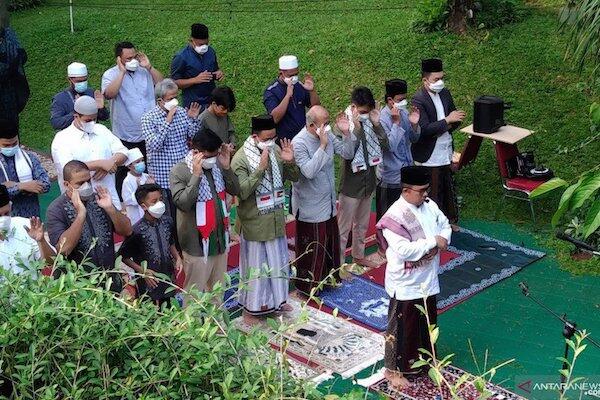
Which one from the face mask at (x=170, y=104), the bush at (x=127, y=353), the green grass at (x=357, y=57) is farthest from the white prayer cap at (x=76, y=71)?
the bush at (x=127, y=353)

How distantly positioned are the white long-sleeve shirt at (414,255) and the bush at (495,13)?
648 centimetres

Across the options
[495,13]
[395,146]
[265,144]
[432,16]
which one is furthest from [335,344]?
[495,13]

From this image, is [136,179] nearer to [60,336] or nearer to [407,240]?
[407,240]

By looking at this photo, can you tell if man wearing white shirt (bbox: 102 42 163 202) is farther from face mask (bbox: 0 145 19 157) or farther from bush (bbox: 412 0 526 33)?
bush (bbox: 412 0 526 33)

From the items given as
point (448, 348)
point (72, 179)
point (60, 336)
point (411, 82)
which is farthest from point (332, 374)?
point (411, 82)

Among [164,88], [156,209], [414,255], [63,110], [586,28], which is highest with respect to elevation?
[586,28]

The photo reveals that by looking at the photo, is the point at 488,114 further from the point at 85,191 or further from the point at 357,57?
the point at 85,191

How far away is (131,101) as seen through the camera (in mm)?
8641

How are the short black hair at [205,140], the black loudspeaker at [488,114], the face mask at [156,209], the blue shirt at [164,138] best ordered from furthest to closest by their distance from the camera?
the black loudspeaker at [488,114] → the blue shirt at [164,138] → the short black hair at [205,140] → the face mask at [156,209]

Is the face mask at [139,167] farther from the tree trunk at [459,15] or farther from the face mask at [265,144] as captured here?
the tree trunk at [459,15]

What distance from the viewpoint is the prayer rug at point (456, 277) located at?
740 cm

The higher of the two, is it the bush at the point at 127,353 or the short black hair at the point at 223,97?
the bush at the point at 127,353

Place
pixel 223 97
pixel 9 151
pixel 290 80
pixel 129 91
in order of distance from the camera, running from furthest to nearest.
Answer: pixel 129 91
pixel 290 80
pixel 223 97
pixel 9 151

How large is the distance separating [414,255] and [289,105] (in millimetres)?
2935
